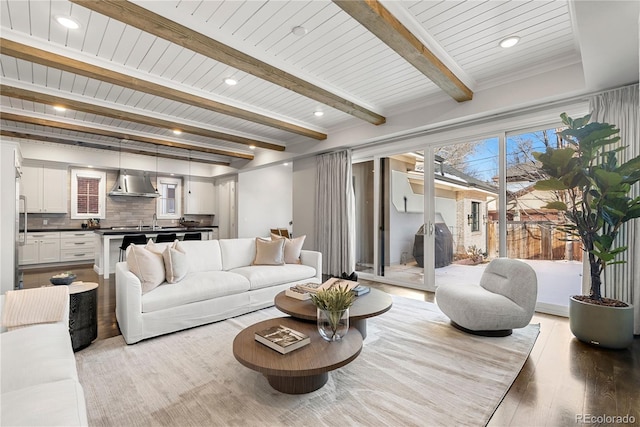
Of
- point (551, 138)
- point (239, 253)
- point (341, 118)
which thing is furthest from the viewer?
point (341, 118)

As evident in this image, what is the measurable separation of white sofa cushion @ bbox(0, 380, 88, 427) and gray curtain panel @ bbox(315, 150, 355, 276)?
4.58m

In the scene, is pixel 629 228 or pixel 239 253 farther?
pixel 239 253

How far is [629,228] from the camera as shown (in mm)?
2994

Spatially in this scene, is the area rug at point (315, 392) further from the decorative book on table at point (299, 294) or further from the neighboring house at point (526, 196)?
the neighboring house at point (526, 196)

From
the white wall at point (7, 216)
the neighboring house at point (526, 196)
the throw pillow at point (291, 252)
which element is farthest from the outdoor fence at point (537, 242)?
the white wall at point (7, 216)

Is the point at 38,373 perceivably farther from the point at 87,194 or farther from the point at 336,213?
the point at 87,194

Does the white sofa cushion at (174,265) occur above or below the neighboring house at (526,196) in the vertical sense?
below

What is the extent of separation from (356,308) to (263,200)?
273 inches

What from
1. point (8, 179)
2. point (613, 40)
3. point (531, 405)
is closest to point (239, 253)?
point (8, 179)

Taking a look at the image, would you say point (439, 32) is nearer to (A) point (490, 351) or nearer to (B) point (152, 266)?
(A) point (490, 351)

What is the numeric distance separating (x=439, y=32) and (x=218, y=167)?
7564 millimetres

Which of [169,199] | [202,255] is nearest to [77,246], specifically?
[169,199]

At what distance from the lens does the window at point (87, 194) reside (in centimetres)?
716

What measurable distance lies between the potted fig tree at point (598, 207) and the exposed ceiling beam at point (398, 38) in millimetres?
1214
